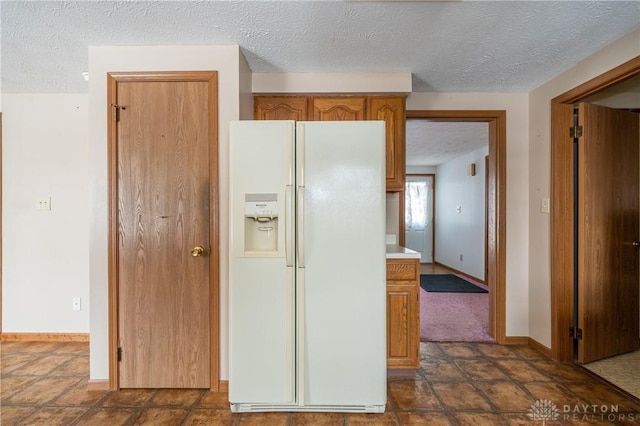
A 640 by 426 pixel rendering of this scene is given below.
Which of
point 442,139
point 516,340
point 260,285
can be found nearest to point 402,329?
point 260,285

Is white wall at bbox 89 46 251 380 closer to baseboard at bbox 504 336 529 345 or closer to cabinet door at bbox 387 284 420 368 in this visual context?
cabinet door at bbox 387 284 420 368

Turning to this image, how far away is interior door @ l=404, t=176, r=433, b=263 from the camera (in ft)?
24.6

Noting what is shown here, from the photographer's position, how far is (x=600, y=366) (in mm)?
2445

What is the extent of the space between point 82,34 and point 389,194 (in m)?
2.49

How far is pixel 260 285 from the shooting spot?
6.14 ft

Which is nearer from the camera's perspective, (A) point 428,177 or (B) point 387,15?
(B) point 387,15

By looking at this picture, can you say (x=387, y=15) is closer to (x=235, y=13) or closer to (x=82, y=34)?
(x=235, y=13)

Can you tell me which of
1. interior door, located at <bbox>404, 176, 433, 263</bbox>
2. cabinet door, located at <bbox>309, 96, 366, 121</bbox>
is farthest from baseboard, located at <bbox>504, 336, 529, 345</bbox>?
interior door, located at <bbox>404, 176, 433, 263</bbox>

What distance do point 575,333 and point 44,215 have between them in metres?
4.60

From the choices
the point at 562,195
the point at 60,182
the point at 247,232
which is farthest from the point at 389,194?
the point at 60,182

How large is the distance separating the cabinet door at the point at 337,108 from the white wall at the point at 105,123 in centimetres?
72

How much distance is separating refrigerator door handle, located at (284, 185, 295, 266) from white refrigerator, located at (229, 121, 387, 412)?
0.03 meters

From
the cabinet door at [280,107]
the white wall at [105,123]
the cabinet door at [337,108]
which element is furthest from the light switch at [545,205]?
the white wall at [105,123]

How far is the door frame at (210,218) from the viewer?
209 centimetres
